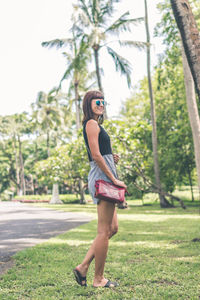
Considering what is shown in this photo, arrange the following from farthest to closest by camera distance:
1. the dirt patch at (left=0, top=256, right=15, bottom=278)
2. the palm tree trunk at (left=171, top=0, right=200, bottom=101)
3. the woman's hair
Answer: the dirt patch at (left=0, top=256, right=15, bottom=278)
the palm tree trunk at (left=171, top=0, right=200, bottom=101)
the woman's hair

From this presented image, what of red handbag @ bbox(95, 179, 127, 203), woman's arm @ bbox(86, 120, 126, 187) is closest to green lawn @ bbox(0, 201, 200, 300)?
red handbag @ bbox(95, 179, 127, 203)

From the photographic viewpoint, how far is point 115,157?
3686mm

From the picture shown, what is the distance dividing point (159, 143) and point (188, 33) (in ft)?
70.1

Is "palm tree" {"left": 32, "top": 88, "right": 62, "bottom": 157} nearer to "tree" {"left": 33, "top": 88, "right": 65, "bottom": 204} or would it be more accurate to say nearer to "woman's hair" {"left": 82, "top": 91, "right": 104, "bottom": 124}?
"tree" {"left": 33, "top": 88, "right": 65, "bottom": 204}

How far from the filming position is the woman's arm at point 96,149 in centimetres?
326

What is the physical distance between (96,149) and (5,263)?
2.80m

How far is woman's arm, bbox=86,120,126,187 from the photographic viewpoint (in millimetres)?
A: 3258

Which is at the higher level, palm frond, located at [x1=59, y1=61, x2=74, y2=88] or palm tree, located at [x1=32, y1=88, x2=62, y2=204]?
palm tree, located at [x1=32, y1=88, x2=62, y2=204]

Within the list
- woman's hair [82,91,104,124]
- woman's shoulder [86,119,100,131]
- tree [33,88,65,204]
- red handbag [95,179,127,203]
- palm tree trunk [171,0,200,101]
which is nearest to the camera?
red handbag [95,179,127,203]

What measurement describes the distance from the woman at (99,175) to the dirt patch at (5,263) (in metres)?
1.49

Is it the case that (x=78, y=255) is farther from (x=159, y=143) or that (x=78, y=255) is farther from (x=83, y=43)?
(x=159, y=143)

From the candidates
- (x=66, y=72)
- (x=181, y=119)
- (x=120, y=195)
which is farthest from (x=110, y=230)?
(x=181, y=119)

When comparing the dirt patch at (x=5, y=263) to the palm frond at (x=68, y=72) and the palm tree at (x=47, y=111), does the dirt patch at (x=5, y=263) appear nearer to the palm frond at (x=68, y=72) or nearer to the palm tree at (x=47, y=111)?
the palm frond at (x=68, y=72)

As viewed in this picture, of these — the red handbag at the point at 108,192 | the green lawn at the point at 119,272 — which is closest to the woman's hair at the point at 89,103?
the red handbag at the point at 108,192
